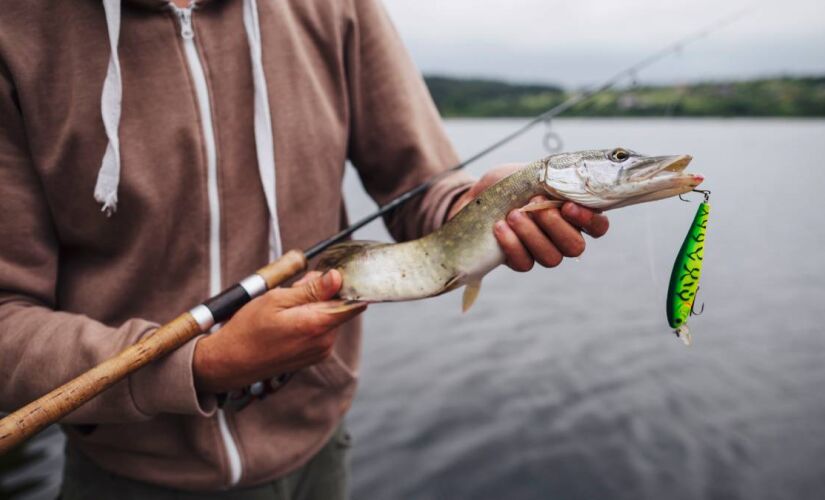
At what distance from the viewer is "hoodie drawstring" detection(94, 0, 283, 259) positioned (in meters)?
1.81

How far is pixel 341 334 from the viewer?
2.42 m

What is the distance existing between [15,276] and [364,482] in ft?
15.9

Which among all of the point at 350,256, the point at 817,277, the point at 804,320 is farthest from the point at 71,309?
the point at 817,277

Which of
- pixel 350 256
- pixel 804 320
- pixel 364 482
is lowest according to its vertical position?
pixel 804 320

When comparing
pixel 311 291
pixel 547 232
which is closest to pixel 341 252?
pixel 311 291

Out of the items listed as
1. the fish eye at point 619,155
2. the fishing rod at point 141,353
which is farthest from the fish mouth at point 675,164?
the fishing rod at point 141,353

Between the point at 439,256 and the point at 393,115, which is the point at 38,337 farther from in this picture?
the point at 393,115

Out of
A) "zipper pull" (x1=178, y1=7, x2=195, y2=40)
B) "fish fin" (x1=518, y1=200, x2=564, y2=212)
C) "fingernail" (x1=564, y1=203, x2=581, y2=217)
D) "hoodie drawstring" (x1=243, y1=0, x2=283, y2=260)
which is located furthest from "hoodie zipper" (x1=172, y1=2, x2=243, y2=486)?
"fingernail" (x1=564, y1=203, x2=581, y2=217)

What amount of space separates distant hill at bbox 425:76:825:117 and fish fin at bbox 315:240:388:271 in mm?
2249

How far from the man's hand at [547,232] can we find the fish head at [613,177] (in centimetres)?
5

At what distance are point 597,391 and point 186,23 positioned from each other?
6874 mm

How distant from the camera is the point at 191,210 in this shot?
1.94 metres

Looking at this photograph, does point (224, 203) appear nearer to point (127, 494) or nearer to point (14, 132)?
point (14, 132)

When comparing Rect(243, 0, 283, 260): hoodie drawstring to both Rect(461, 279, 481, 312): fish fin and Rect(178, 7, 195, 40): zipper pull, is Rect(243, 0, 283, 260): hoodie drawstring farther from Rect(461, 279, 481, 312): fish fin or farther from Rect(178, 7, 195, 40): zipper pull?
Rect(461, 279, 481, 312): fish fin
